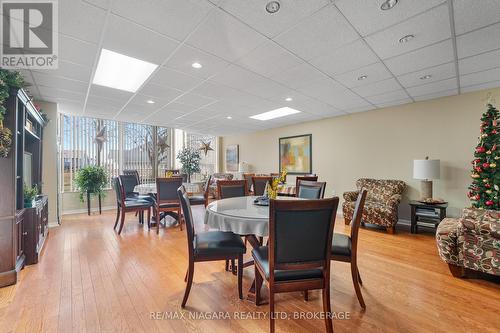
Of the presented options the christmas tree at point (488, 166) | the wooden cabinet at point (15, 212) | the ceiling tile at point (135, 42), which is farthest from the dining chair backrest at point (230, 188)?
the christmas tree at point (488, 166)

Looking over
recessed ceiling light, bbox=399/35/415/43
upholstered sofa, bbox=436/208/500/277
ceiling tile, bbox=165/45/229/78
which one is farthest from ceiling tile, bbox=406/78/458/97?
ceiling tile, bbox=165/45/229/78

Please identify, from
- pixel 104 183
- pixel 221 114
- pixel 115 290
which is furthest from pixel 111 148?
pixel 115 290

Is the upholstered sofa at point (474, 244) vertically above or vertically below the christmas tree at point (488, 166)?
below

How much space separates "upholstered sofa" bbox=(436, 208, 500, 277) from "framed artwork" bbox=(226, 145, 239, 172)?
6.73 meters

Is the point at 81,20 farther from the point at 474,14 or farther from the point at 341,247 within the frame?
the point at 474,14

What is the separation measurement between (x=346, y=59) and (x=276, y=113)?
9.03ft

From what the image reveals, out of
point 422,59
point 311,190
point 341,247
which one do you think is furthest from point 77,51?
point 422,59

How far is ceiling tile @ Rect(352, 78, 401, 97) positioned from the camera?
3427mm

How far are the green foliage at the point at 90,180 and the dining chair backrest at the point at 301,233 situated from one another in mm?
5552

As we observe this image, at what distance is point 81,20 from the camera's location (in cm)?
194

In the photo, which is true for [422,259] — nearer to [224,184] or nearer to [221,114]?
[224,184]

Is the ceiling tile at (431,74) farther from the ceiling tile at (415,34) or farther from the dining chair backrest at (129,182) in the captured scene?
the dining chair backrest at (129,182)

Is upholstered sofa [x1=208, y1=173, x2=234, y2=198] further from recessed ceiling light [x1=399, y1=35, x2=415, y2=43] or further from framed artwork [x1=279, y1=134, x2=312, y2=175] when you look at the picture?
recessed ceiling light [x1=399, y1=35, x2=415, y2=43]

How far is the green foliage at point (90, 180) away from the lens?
17.5 ft
